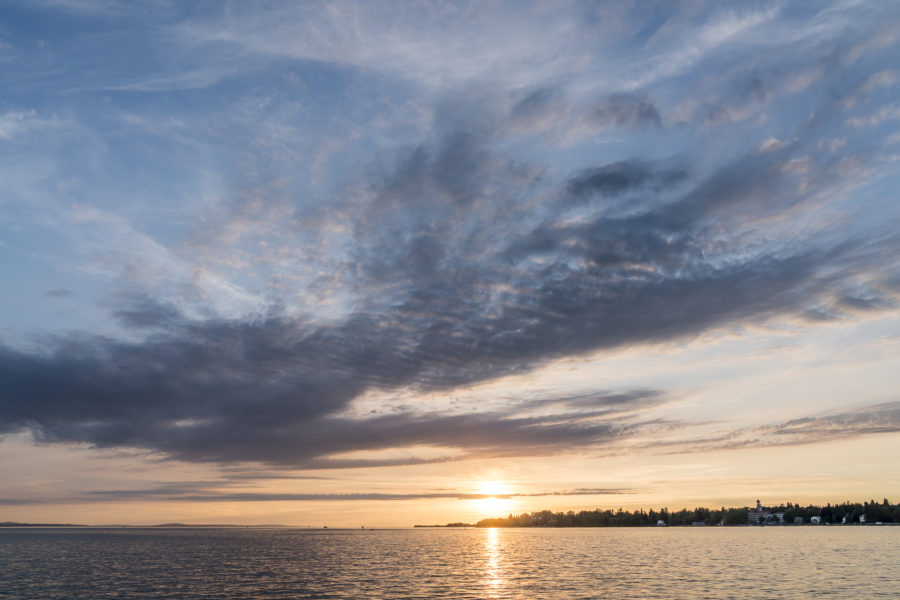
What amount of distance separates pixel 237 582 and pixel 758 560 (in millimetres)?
117331

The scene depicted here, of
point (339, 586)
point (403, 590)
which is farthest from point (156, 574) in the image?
point (403, 590)

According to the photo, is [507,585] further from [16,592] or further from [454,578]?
[16,592]

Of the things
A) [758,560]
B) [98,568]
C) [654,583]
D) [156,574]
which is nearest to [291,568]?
[156,574]

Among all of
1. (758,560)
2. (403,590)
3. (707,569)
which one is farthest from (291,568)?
(758,560)

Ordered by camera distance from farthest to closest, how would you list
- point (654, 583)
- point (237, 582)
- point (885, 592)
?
1. point (237, 582)
2. point (654, 583)
3. point (885, 592)

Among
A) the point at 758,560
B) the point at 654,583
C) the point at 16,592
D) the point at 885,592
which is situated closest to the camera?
the point at 885,592

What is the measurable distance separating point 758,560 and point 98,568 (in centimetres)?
15188

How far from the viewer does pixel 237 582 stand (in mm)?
104188

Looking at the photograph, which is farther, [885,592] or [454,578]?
→ [454,578]

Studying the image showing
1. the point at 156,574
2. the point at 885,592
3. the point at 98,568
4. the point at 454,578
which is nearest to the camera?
the point at 885,592

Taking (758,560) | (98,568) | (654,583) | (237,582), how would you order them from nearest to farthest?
(654,583) < (237,582) < (98,568) < (758,560)

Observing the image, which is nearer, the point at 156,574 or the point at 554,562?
the point at 156,574

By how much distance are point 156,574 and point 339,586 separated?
154 ft

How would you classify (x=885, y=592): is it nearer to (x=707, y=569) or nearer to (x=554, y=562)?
(x=707, y=569)
